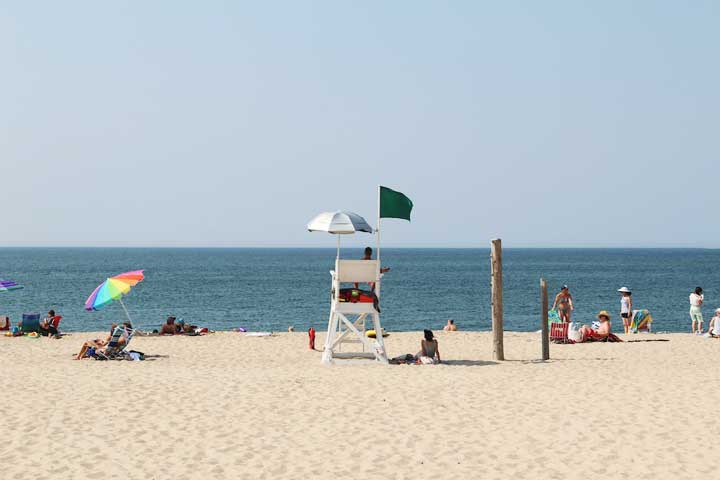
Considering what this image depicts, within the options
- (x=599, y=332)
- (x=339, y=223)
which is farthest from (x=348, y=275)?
(x=599, y=332)

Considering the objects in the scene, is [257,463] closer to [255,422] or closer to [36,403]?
[255,422]

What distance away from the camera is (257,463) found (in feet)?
30.6

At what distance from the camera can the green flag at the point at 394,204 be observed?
1756 cm

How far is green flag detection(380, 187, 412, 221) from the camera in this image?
57.6 feet

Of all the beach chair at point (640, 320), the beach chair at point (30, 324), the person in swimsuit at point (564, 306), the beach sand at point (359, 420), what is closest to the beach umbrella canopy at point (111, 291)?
the beach sand at point (359, 420)

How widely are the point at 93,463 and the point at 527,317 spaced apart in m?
38.5

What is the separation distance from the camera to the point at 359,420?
11.4 m

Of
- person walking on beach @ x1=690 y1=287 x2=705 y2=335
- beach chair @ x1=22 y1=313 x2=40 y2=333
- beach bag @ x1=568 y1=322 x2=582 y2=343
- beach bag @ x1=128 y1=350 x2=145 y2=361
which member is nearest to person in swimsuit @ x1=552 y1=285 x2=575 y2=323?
beach bag @ x1=568 y1=322 x2=582 y2=343

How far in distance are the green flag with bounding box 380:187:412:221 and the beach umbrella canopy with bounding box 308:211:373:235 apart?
54 cm

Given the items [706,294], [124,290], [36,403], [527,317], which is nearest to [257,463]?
[36,403]

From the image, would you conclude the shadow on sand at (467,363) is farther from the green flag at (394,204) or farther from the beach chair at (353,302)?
the green flag at (394,204)

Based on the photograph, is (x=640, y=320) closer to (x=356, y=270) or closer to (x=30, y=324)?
(x=356, y=270)

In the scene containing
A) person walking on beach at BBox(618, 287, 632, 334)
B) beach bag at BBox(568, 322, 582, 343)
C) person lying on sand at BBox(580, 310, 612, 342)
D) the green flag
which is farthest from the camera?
person walking on beach at BBox(618, 287, 632, 334)

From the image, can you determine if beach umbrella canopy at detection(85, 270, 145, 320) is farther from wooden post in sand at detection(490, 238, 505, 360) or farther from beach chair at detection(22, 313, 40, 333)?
wooden post in sand at detection(490, 238, 505, 360)
